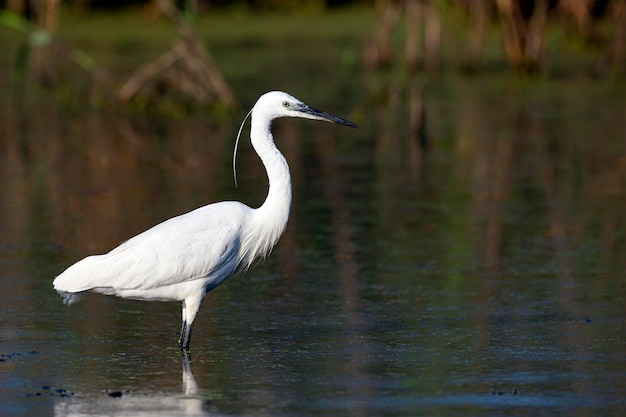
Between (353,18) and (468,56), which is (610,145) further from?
(353,18)

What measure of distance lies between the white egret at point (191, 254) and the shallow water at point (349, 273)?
28cm

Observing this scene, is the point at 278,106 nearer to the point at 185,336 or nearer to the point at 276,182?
the point at 276,182

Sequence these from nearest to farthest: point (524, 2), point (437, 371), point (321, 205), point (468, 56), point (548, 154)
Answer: point (437, 371) → point (321, 205) → point (548, 154) → point (468, 56) → point (524, 2)

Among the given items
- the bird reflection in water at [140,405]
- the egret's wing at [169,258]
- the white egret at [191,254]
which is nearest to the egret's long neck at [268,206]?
the white egret at [191,254]

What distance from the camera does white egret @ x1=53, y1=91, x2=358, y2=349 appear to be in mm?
6645

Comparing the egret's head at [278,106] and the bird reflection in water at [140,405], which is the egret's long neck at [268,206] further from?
the bird reflection in water at [140,405]

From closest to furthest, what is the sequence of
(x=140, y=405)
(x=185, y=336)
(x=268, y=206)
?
(x=140, y=405)
(x=185, y=336)
(x=268, y=206)

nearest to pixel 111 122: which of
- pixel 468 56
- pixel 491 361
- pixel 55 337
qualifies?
pixel 468 56

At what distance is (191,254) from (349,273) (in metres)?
2.07

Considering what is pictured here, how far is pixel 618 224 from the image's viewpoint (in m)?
10.1

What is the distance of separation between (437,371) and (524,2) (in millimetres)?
17456

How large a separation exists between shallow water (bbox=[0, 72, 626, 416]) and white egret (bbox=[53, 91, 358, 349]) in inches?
11.2

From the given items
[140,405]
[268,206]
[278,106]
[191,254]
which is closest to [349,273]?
[268,206]

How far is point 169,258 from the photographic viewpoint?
6.71 m
